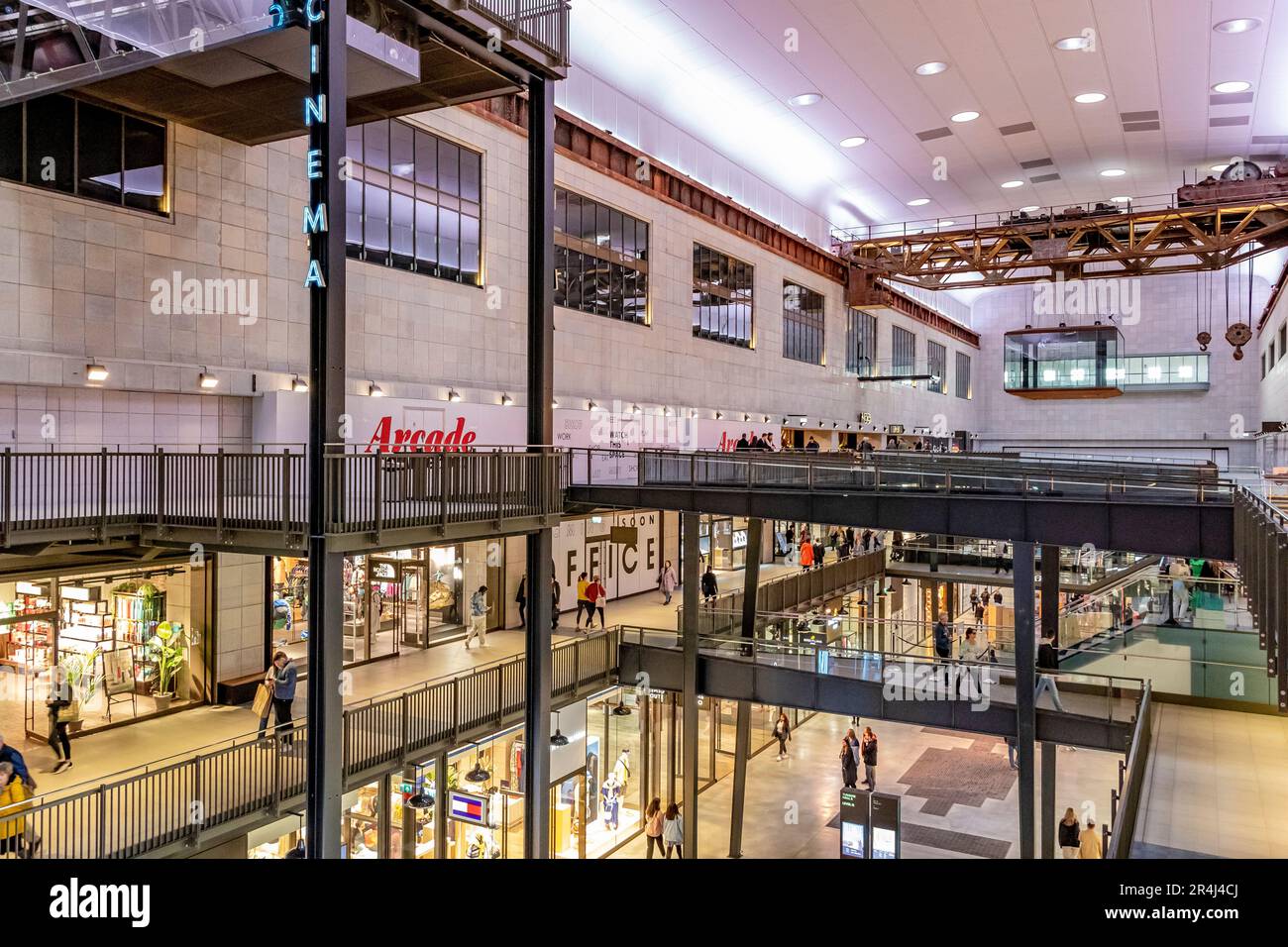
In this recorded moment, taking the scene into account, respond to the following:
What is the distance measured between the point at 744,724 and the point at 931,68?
1820 cm

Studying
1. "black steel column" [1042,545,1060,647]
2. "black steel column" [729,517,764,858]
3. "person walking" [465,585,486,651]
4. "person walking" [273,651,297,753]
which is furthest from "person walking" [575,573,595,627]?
"black steel column" [1042,545,1060,647]

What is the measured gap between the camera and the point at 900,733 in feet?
94.7

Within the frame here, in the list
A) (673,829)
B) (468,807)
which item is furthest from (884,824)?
(468,807)

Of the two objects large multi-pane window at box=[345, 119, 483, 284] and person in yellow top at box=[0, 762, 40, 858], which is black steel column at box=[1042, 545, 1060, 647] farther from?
person in yellow top at box=[0, 762, 40, 858]

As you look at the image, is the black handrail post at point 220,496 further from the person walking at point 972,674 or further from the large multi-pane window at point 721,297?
the large multi-pane window at point 721,297

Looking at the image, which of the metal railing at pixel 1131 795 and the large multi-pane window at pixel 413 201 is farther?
the large multi-pane window at pixel 413 201

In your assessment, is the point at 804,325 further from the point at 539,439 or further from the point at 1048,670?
the point at 539,439

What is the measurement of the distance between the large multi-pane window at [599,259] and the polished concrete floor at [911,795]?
1405cm

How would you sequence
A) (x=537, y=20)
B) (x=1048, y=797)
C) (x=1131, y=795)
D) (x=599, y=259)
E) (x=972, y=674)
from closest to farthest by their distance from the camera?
(x=1131, y=795), (x=537, y=20), (x=1048, y=797), (x=972, y=674), (x=599, y=259)

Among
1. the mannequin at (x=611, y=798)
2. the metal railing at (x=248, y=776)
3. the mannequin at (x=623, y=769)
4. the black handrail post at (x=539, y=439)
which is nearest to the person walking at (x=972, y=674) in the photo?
the mannequin at (x=623, y=769)

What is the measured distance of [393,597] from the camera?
20.3m

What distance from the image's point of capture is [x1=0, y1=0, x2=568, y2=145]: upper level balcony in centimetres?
1185

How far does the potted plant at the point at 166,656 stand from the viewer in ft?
50.8
